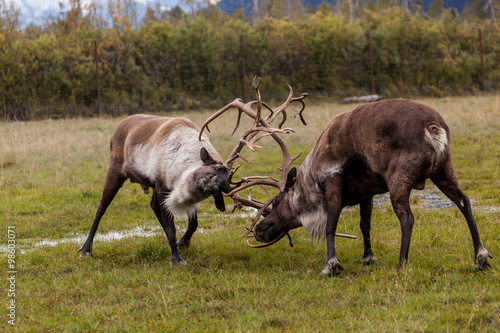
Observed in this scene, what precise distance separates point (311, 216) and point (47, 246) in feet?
10.9

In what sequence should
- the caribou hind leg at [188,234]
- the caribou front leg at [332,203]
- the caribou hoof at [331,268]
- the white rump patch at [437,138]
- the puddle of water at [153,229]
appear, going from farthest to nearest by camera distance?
the puddle of water at [153,229], the caribou hind leg at [188,234], the caribou front leg at [332,203], the caribou hoof at [331,268], the white rump patch at [437,138]

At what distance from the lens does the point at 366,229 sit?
6.29m

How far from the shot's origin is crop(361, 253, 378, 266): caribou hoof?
605 cm

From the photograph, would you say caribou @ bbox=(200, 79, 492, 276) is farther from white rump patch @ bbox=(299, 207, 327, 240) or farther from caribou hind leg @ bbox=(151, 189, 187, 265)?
caribou hind leg @ bbox=(151, 189, 187, 265)

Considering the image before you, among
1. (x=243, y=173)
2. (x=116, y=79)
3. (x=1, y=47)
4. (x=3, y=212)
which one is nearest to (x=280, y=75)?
(x=116, y=79)

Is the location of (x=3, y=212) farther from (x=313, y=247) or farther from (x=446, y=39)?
(x=446, y=39)

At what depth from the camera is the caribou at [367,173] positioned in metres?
5.16

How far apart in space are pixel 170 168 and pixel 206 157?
0.52 metres

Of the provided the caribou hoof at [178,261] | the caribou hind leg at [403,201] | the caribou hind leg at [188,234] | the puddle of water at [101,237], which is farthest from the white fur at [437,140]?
the puddle of water at [101,237]

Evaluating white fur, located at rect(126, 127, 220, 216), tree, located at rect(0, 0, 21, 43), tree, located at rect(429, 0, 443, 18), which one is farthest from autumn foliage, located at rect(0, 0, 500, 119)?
tree, located at rect(429, 0, 443, 18)

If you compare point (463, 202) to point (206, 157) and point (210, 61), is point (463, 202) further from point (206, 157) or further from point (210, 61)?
point (210, 61)

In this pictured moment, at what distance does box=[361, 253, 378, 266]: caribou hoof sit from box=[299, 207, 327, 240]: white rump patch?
1.65 feet

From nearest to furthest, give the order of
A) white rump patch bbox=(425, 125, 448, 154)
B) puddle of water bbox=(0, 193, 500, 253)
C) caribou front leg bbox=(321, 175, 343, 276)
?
1. white rump patch bbox=(425, 125, 448, 154)
2. caribou front leg bbox=(321, 175, 343, 276)
3. puddle of water bbox=(0, 193, 500, 253)

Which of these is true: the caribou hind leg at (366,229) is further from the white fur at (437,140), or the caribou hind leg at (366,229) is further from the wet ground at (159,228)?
the wet ground at (159,228)
